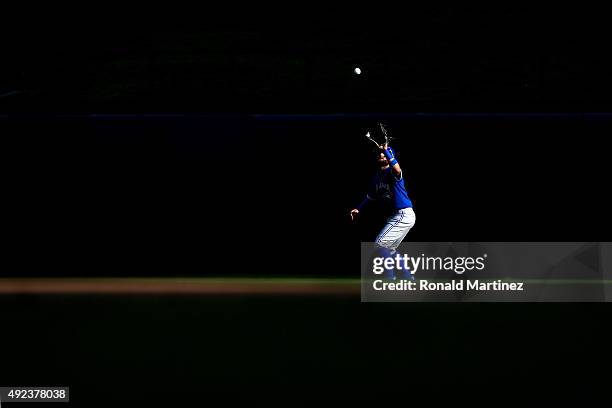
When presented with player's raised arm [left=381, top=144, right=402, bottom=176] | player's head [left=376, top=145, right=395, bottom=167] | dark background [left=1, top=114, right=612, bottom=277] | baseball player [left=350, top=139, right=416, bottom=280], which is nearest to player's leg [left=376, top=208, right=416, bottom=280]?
baseball player [left=350, top=139, right=416, bottom=280]

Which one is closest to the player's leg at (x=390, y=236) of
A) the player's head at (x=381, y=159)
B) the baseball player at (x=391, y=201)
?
the baseball player at (x=391, y=201)

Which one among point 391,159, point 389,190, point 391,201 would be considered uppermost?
point 391,159

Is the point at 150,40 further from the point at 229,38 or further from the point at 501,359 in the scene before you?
the point at 501,359

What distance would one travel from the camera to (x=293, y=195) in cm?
958

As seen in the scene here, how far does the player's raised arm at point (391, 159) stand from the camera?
930 cm

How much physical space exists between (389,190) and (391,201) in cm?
14

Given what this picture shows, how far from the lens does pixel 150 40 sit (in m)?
14.9

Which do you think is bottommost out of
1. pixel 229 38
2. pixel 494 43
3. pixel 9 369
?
pixel 9 369

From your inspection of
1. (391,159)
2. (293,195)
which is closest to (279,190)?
(293,195)

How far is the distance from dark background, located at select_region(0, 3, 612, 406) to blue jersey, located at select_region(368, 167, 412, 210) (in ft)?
0.51

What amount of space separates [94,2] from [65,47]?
2.09 meters

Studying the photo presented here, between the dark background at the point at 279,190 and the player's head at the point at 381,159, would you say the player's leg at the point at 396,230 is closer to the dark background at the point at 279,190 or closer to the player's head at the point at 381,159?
the dark background at the point at 279,190

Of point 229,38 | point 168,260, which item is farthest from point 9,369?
point 229,38

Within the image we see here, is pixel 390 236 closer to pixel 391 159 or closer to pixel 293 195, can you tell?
pixel 391 159
